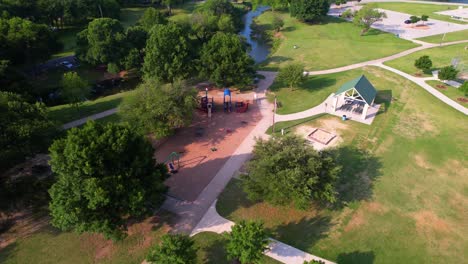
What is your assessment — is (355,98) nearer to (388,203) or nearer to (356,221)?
(388,203)

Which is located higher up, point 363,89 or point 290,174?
point 363,89

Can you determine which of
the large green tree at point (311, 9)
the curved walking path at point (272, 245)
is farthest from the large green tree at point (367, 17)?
the curved walking path at point (272, 245)

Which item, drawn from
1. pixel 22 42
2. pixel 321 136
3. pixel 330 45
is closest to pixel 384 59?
pixel 330 45

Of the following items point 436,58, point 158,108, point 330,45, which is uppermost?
point 158,108

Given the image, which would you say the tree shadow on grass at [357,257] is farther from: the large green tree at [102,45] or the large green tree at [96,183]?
the large green tree at [102,45]

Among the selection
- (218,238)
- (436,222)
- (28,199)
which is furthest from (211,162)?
(436,222)

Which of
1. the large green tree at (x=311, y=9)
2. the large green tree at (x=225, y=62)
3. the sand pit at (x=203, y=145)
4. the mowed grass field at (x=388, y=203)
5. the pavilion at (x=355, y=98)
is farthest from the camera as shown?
the large green tree at (x=311, y=9)

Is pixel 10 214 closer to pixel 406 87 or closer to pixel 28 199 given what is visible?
pixel 28 199
